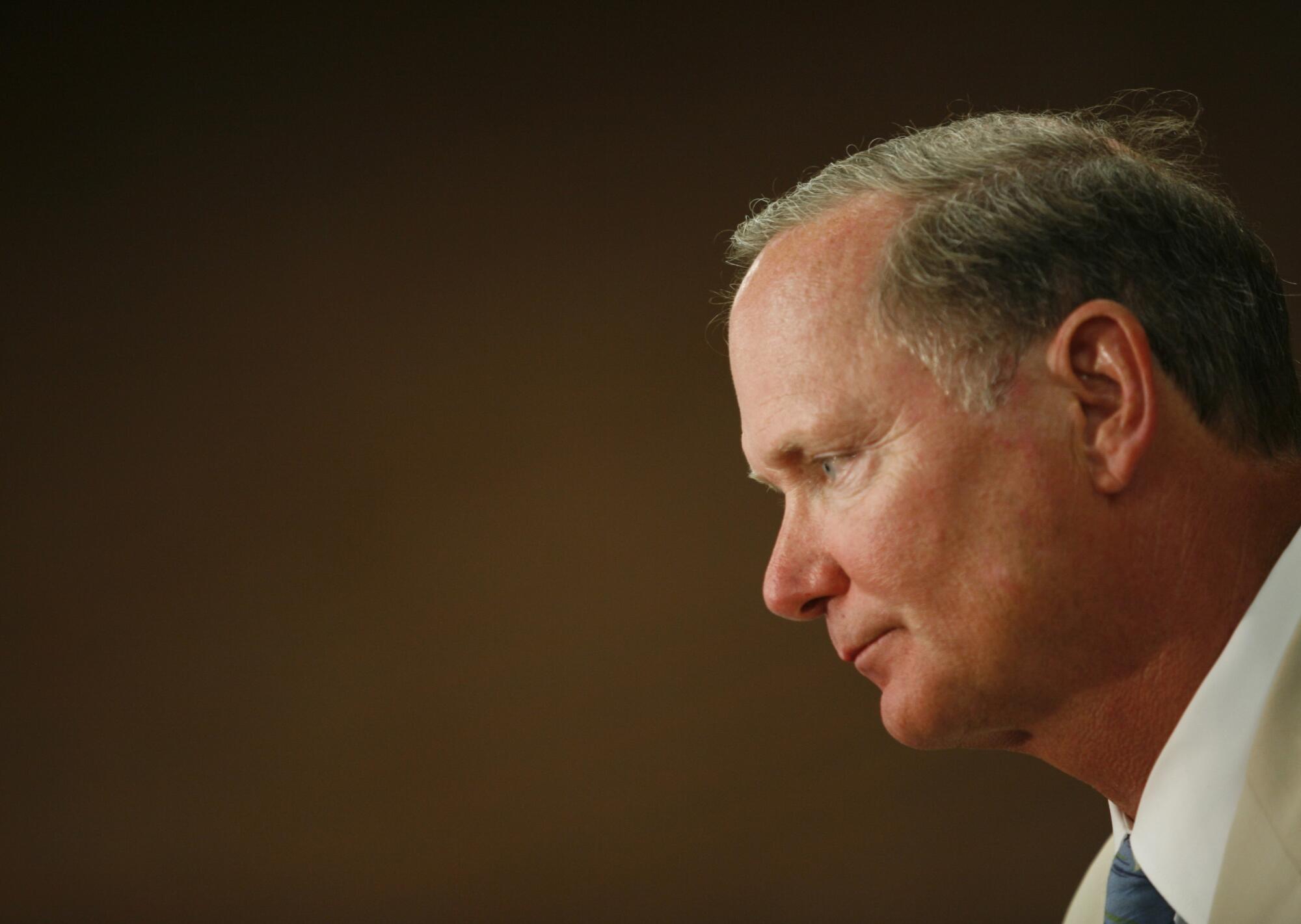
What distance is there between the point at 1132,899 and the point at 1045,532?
10.7 inches

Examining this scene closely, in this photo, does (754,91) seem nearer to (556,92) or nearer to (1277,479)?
(556,92)

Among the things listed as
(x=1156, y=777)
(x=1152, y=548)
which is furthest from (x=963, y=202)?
(x=1156, y=777)

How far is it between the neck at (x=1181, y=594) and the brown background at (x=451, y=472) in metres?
1.81

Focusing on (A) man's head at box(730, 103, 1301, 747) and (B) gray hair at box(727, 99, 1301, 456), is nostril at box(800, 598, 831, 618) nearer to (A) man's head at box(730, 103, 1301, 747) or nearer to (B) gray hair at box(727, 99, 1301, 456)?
(A) man's head at box(730, 103, 1301, 747)

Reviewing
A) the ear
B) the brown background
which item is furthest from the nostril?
the brown background

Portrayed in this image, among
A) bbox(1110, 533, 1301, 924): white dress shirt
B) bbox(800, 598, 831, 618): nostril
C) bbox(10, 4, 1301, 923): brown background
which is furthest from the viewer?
bbox(10, 4, 1301, 923): brown background

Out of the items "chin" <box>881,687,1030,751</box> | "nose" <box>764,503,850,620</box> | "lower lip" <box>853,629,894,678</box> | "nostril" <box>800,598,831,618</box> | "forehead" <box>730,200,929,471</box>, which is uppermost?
"forehead" <box>730,200,929,471</box>

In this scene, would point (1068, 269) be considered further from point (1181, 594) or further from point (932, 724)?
point (932, 724)

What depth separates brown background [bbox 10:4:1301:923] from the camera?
2.46 m

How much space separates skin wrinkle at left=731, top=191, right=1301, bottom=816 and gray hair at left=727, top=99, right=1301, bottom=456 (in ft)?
0.06

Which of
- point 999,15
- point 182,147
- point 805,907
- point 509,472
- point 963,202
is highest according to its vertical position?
point 182,147

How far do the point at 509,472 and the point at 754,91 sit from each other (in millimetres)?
1000

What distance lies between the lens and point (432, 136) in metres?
2.57

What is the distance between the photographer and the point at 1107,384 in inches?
32.0
